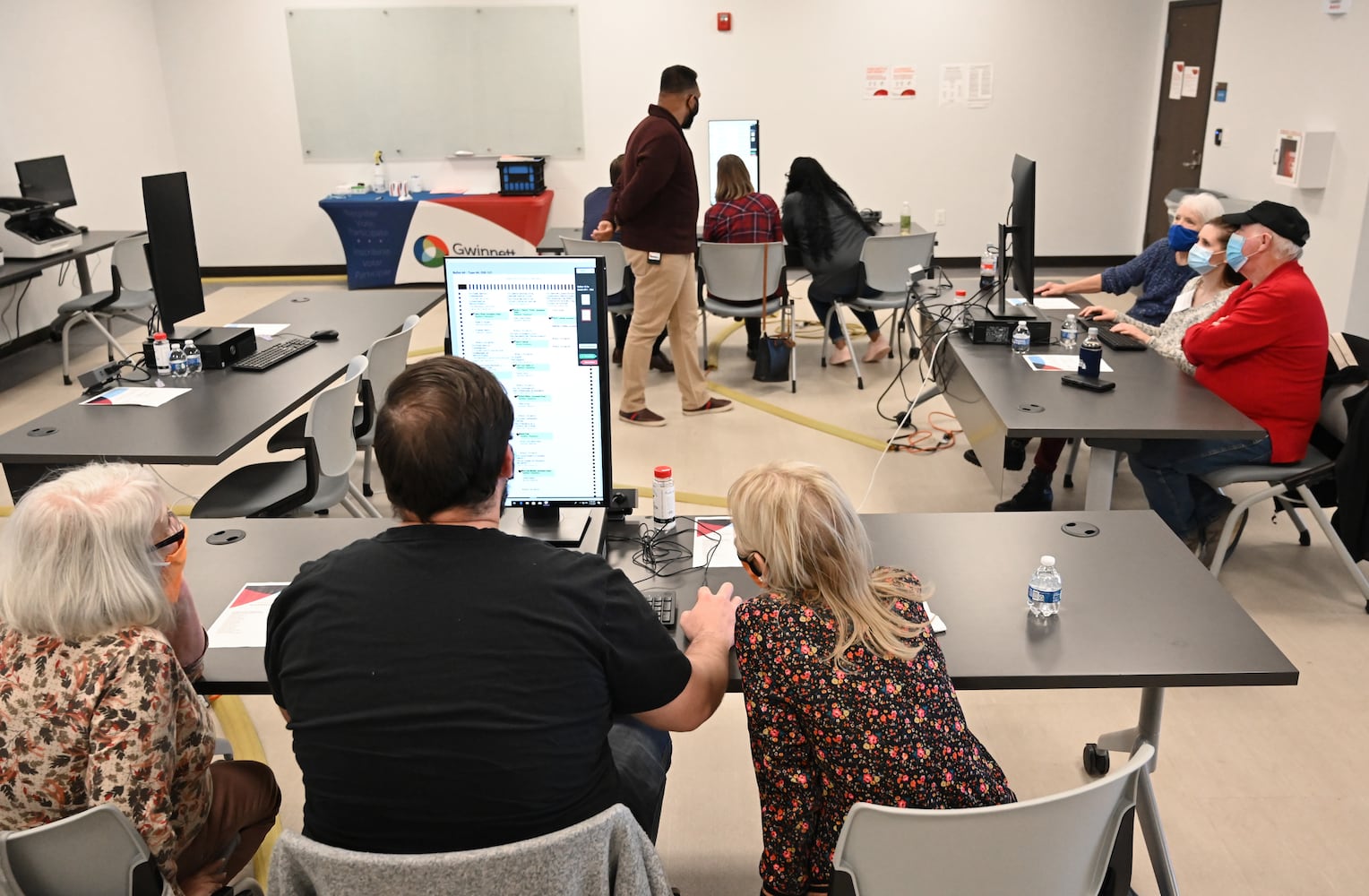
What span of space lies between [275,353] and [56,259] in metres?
3.20

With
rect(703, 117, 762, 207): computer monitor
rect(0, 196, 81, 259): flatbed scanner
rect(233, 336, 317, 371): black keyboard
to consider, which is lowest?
rect(233, 336, 317, 371): black keyboard

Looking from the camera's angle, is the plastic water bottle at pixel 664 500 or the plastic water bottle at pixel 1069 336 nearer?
the plastic water bottle at pixel 664 500

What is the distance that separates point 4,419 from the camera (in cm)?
568

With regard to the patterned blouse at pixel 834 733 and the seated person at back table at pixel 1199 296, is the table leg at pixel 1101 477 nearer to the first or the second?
the seated person at back table at pixel 1199 296

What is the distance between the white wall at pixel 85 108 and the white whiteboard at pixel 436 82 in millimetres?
1133

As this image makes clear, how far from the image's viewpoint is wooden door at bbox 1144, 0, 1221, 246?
746cm

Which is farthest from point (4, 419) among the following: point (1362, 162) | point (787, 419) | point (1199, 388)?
point (1362, 162)

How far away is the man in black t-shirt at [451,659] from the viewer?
1.42m

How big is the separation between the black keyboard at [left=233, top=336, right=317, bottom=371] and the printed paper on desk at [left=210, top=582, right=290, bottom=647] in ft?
6.21

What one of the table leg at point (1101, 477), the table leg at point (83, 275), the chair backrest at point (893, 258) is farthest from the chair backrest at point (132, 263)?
the table leg at point (1101, 477)

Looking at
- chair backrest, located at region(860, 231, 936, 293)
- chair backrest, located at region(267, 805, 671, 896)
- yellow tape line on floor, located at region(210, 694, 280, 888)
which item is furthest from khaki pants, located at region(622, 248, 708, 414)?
chair backrest, located at region(267, 805, 671, 896)

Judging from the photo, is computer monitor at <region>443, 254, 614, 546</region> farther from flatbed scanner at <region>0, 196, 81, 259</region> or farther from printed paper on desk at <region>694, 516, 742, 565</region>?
flatbed scanner at <region>0, 196, 81, 259</region>

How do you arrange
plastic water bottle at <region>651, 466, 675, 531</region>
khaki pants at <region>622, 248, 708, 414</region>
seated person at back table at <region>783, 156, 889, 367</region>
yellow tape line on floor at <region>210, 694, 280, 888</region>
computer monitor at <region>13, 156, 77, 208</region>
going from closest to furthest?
1. plastic water bottle at <region>651, 466, 675, 531</region>
2. yellow tape line on floor at <region>210, 694, 280, 888</region>
3. khaki pants at <region>622, 248, 708, 414</region>
4. seated person at back table at <region>783, 156, 889, 367</region>
5. computer monitor at <region>13, 156, 77, 208</region>

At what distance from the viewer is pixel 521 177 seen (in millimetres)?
8383
